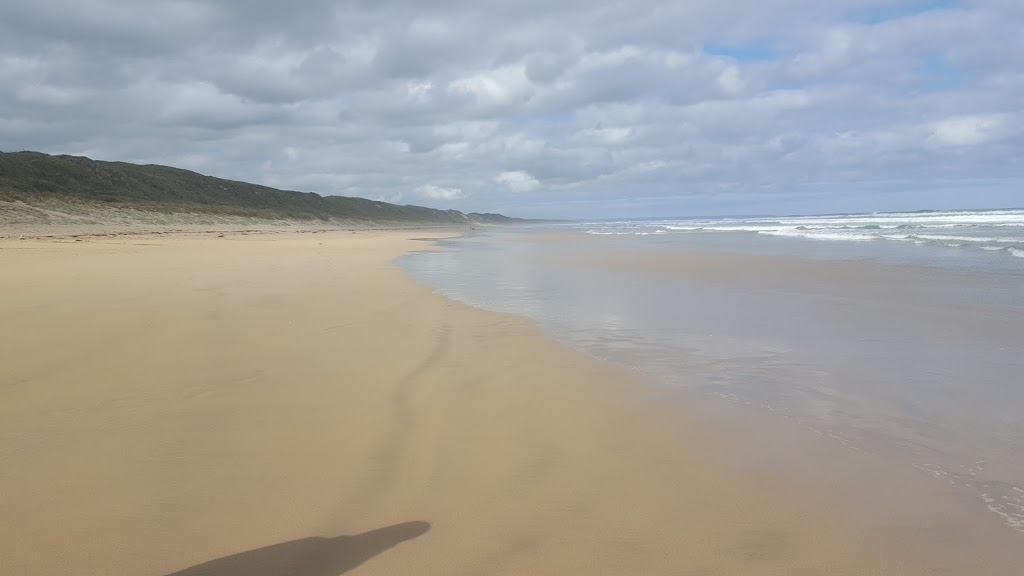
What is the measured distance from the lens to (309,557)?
7.38ft

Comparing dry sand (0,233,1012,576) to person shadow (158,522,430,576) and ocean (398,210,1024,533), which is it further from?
ocean (398,210,1024,533)

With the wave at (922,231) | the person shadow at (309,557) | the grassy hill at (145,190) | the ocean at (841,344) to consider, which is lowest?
the person shadow at (309,557)

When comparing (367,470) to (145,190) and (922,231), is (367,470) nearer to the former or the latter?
(922,231)

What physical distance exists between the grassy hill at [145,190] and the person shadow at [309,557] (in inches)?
1530

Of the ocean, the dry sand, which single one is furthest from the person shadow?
the ocean

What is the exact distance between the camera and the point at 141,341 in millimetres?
5613

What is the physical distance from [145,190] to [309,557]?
74.0 meters

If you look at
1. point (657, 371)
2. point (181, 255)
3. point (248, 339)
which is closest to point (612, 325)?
point (657, 371)

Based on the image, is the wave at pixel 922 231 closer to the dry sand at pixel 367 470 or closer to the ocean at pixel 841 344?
the ocean at pixel 841 344

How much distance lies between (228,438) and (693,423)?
2610 millimetres

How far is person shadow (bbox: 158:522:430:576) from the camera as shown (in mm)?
2162

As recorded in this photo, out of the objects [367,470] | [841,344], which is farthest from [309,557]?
[841,344]

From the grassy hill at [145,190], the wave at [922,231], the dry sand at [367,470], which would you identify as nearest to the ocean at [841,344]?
the dry sand at [367,470]

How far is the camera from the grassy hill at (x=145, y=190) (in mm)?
45031
